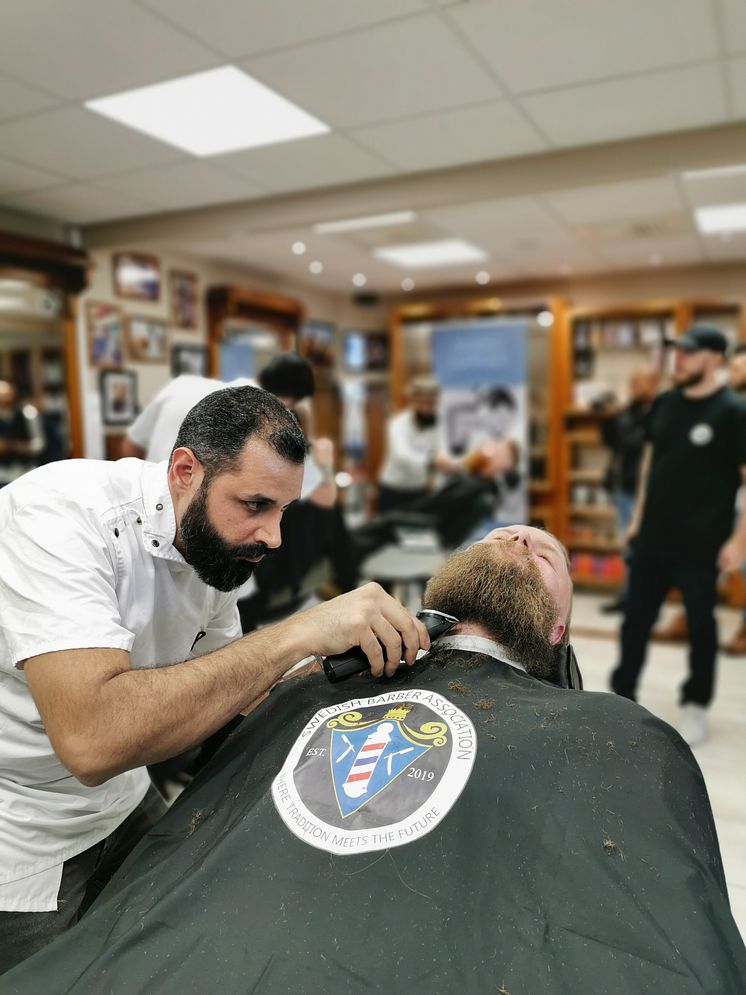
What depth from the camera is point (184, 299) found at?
5.74 m

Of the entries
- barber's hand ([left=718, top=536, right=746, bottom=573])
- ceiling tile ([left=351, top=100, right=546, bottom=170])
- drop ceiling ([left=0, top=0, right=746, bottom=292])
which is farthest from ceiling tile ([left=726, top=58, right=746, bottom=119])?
barber's hand ([left=718, top=536, right=746, bottom=573])

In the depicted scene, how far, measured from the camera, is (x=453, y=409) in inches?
241

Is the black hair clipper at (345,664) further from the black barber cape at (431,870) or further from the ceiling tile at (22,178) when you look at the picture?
the ceiling tile at (22,178)

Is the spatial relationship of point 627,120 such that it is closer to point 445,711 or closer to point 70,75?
point 70,75

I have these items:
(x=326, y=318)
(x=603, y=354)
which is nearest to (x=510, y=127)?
(x=603, y=354)

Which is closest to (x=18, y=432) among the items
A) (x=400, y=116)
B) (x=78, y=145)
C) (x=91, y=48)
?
(x=78, y=145)

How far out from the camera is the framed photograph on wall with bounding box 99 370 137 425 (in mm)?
5066

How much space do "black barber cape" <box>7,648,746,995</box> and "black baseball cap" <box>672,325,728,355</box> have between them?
2.09 m

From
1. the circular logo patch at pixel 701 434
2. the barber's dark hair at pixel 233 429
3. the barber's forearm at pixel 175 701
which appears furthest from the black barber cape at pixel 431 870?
the circular logo patch at pixel 701 434

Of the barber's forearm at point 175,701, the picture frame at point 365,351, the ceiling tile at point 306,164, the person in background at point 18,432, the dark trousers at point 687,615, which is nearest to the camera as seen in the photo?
the barber's forearm at point 175,701

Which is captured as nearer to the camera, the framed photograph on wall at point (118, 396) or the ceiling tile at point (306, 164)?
the ceiling tile at point (306, 164)

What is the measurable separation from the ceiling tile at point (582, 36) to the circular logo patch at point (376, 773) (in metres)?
2.10

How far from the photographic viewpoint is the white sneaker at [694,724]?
296cm

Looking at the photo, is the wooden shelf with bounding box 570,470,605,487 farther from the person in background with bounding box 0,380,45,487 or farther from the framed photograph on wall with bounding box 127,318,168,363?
the person in background with bounding box 0,380,45,487
